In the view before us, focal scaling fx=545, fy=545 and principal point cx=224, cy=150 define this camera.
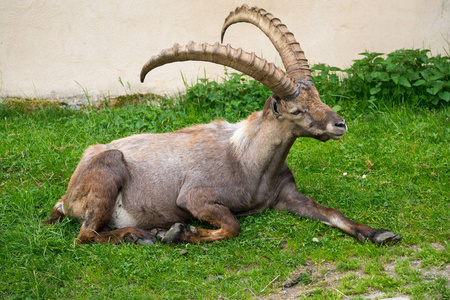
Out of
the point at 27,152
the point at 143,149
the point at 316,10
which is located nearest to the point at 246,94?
the point at 316,10

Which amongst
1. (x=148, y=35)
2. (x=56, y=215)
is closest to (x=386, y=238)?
(x=56, y=215)

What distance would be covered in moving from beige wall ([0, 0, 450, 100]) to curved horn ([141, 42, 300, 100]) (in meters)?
3.68

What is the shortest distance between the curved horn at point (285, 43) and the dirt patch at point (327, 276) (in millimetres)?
2059

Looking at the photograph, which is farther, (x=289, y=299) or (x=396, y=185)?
(x=396, y=185)

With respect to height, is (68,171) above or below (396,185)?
below

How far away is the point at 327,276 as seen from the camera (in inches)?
193

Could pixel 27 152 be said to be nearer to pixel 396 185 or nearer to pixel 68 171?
pixel 68 171

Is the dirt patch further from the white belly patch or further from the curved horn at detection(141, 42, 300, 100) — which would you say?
the white belly patch

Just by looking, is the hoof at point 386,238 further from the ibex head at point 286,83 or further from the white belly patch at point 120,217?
the white belly patch at point 120,217

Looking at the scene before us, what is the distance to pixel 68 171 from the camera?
7.38 metres

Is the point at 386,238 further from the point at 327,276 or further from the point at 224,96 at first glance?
the point at 224,96

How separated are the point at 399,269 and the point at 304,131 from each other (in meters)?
1.65

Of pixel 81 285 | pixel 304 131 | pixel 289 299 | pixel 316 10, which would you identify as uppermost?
pixel 316 10

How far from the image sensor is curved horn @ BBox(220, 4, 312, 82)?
5.92 metres
